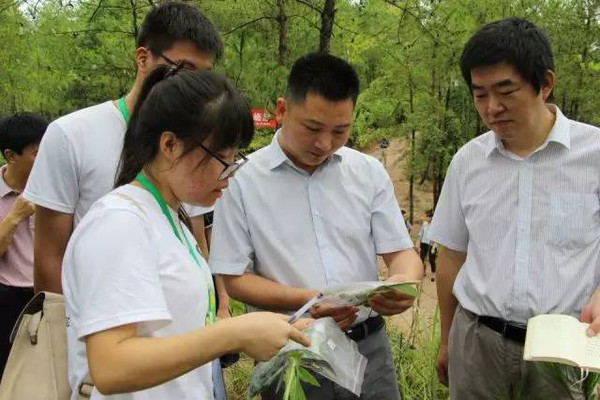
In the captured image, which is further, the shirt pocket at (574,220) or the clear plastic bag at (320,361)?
the shirt pocket at (574,220)

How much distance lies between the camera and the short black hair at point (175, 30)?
6.70 ft

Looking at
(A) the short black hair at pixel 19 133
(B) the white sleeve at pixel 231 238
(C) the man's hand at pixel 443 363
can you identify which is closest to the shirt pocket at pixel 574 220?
(C) the man's hand at pixel 443 363

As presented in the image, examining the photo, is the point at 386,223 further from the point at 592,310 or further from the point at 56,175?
the point at 56,175

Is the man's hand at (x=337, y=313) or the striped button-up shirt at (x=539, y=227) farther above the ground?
the striped button-up shirt at (x=539, y=227)

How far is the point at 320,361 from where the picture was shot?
1271mm

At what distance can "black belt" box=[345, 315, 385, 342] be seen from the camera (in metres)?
1.88

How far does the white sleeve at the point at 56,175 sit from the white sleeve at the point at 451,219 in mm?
1358

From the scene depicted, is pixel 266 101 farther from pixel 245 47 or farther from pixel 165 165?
pixel 165 165

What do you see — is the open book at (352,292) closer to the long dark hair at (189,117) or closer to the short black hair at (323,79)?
the long dark hair at (189,117)

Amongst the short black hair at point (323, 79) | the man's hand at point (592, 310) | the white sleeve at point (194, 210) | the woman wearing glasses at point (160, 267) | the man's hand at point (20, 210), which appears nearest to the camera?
the woman wearing glasses at point (160, 267)

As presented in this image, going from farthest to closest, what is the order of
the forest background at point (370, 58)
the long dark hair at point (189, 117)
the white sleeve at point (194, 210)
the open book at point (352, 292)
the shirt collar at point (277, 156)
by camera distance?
1. the forest background at point (370, 58)
2. the white sleeve at point (194, 210)
3. the shirt collar at point (277, 156)
4. the open book at point (352, 292)
5. the long dark hair at point (189, 117)

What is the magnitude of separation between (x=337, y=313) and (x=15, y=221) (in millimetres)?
1616

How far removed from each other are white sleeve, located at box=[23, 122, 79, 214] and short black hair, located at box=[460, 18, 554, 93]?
1.42m

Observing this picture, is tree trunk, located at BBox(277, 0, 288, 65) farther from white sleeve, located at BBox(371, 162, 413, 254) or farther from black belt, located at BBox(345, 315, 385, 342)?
black belt, located at BBox(345, 315, 385, 342)
